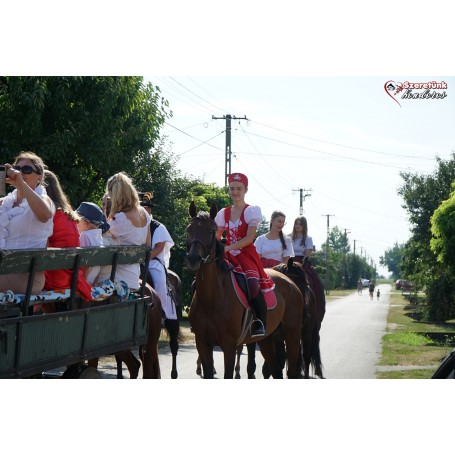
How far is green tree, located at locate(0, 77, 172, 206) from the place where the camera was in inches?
626

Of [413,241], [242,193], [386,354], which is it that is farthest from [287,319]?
[413,241]

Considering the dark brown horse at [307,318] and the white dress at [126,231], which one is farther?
the dark brown horse at [307,318]

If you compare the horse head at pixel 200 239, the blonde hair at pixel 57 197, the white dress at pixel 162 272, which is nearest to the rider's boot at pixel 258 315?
the horse head at pixel 200 239

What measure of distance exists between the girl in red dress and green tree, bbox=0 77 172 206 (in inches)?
255

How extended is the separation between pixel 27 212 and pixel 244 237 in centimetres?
368

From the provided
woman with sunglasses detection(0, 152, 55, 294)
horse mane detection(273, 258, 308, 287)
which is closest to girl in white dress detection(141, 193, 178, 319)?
horse mane detection(273, 258, 308, 287)

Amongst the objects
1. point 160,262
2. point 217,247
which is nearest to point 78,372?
point 217,247

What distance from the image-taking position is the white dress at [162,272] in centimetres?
1078

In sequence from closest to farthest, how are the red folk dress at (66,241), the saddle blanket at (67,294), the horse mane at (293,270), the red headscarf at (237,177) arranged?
the saddle blanket at (67,294), the red folk dress at (66,241), the red headscarf at (237,177), the horse mane at (293,270)

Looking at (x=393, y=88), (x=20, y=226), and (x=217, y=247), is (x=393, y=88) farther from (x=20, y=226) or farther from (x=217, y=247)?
(x=20, y=226)

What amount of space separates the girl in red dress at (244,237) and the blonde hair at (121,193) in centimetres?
123

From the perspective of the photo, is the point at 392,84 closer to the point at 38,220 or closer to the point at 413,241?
the point at 38,220

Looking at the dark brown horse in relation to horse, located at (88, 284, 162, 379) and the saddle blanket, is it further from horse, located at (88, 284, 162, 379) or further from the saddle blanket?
the saddle blanket

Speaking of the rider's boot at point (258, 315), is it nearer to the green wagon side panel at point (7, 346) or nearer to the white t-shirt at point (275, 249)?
the white t-shirt at point (275, 249)
